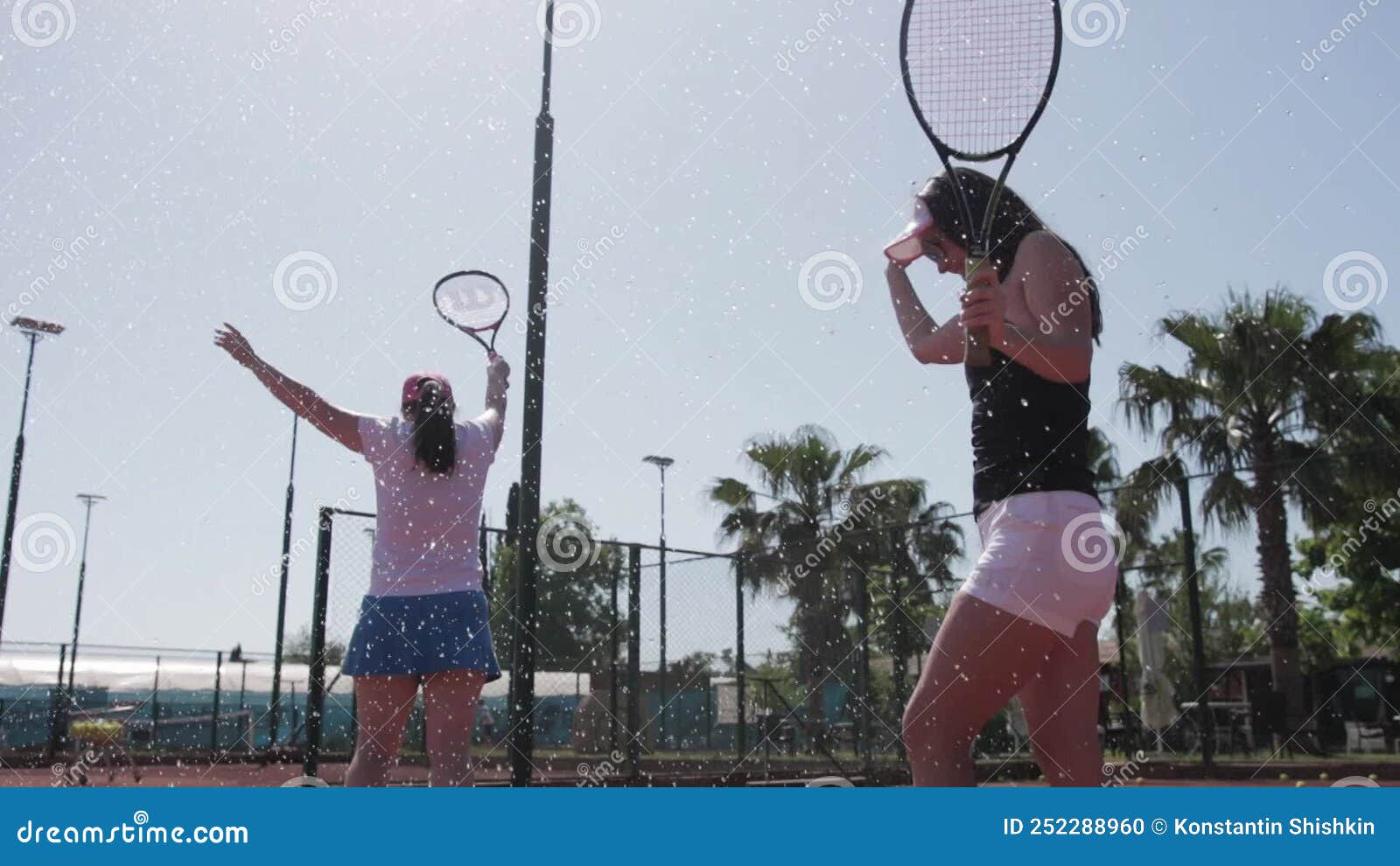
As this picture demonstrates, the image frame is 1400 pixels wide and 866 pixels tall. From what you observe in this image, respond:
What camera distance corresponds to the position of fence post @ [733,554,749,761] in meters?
9.53

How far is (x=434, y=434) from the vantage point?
3.31m

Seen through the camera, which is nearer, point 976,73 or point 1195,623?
point 976,73

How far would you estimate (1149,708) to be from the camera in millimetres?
11266

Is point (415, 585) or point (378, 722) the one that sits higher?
point (415, 585)

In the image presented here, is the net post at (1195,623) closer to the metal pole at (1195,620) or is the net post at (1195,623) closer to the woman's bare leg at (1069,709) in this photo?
the metal pole at (1195,620)

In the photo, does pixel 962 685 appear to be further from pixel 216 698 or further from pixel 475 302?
pixel 216 698

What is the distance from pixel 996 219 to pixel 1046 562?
0.77 metres

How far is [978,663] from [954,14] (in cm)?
Answer: 178

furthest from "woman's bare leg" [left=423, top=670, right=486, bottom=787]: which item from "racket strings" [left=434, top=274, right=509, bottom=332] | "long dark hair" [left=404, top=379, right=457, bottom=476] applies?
"racket strings" [left=434, top=274, right=509, bottom=332]

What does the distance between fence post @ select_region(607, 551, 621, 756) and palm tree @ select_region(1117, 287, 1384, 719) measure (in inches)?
279

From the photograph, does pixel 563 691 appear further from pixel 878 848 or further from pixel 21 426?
pixel 878 848

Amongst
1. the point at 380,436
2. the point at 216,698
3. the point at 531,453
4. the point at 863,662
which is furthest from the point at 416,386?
the point at 216,698

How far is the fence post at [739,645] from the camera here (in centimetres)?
953

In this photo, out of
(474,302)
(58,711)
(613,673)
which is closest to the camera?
(474,302)
